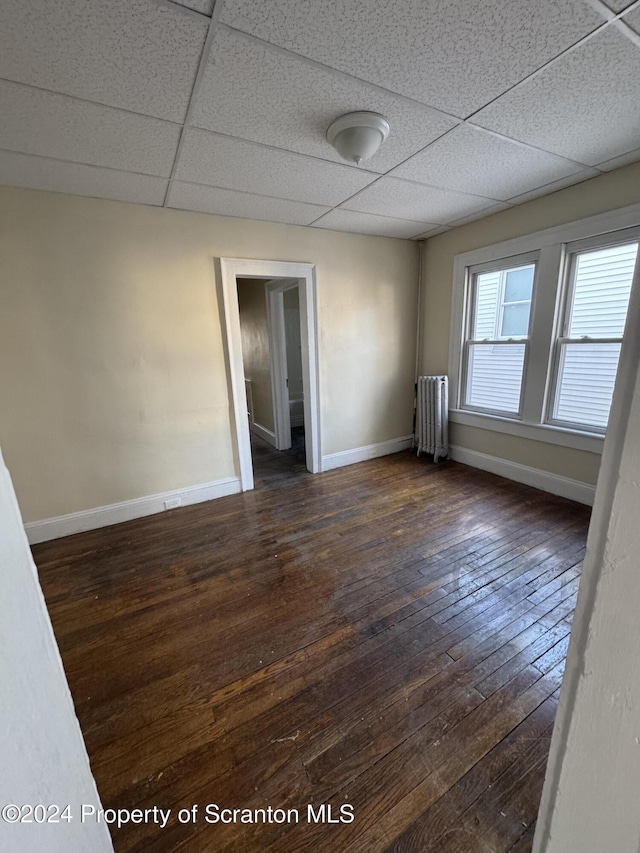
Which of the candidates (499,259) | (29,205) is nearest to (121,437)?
(29,205)

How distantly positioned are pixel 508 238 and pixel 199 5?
2917 mm

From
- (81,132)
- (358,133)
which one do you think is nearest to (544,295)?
(358,133)

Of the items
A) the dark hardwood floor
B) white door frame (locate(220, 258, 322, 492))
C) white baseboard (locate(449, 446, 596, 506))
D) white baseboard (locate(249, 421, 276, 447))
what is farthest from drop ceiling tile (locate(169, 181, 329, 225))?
white baseboard (locate(449, 446, 596, 506))

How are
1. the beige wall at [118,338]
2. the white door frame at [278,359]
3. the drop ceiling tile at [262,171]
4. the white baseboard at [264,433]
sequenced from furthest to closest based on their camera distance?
the white baseboard at [264,433] → the white door frame at [278,359] → the beige wall at [118,338] → the drop ceiling tile at [262,171]

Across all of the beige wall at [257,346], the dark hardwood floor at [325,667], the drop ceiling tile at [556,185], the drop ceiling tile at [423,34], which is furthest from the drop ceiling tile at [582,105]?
the beige wall at [257,346]

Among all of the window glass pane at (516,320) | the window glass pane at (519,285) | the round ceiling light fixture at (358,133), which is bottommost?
the window glass pane at (516,320)

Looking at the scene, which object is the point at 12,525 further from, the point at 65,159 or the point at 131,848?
the point at 65,159

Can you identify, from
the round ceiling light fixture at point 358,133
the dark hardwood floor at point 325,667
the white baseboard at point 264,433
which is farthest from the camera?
the white baseboard at point 264,433

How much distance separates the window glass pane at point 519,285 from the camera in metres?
3.07

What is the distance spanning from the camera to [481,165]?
221 cm

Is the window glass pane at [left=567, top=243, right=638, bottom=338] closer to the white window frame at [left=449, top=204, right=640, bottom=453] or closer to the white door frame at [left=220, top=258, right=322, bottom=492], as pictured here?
the white window frame at [left=449, top=204, right=640, bottom=453]

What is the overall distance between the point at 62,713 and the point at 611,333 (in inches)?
140

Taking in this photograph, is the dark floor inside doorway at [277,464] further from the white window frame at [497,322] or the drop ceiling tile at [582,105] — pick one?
the drop ceiling tile at [582,105]

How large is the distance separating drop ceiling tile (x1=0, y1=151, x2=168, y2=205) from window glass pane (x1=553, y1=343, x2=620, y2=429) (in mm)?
3353
